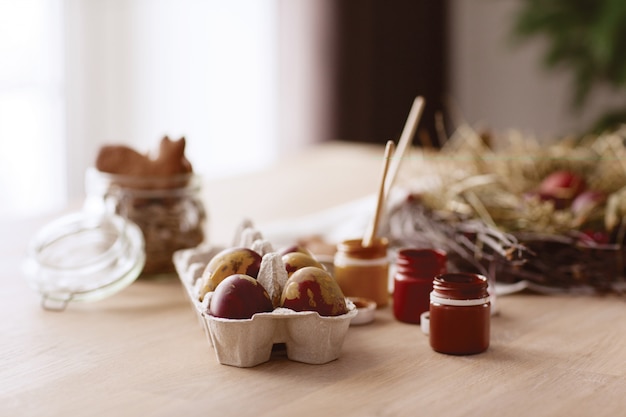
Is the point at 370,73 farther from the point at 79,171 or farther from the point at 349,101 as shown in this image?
the point at 79,171

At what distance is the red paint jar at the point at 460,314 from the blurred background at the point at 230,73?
2.48m

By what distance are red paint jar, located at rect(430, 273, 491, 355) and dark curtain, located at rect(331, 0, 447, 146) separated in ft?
9.90

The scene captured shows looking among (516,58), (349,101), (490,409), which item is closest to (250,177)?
(490,409)

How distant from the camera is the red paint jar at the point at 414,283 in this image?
1.20 meters

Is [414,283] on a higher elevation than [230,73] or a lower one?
lower

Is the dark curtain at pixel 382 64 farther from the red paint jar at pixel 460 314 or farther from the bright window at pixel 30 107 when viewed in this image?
the red paint jar at pixel 460 314

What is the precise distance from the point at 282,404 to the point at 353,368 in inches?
5.3

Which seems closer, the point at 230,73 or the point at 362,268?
the point at 362,268

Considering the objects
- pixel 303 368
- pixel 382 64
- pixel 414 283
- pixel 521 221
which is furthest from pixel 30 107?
pixel 303 368

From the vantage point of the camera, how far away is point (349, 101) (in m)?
4.11

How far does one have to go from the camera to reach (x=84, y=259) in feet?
4.54

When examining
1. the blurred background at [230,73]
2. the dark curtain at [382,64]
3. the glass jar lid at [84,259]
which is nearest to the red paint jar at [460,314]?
the glass jar lid at [84,259]

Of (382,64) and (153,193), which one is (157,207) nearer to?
(153,193)

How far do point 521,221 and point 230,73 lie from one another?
110 inches
